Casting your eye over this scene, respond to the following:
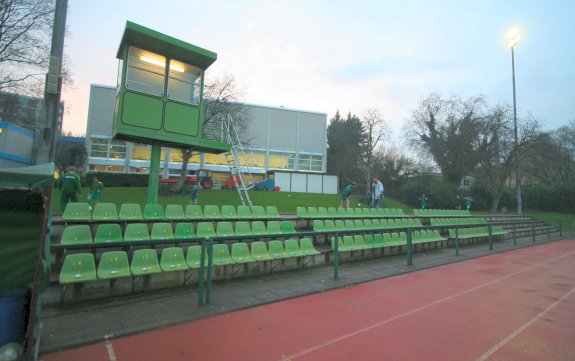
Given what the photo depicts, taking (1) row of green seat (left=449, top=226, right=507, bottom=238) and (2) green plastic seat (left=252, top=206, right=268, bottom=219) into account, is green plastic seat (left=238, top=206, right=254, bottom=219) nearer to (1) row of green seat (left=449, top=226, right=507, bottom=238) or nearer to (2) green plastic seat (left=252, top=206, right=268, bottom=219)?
(2) green plastic seat (left=252, top=206, right=268, bottom=219)

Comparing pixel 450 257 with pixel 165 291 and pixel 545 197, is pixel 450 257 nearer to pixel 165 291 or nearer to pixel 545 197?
pixel 165 291

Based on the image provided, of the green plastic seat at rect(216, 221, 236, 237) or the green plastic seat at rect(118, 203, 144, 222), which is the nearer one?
the green plastic seat at rect(118, 203, 144, 222)

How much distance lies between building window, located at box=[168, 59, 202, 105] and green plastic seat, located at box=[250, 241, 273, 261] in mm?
5193

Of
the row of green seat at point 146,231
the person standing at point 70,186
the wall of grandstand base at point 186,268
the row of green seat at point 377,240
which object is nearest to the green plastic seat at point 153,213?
the wall of grandstand base at point 186,268

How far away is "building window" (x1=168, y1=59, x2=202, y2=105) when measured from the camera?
373 inches

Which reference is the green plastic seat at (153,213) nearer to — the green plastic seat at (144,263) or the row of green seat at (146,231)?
the row of green seat at (146,231)

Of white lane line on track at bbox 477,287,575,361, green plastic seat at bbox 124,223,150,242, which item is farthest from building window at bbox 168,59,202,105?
white lane line on track at bbox 477,287,575,361

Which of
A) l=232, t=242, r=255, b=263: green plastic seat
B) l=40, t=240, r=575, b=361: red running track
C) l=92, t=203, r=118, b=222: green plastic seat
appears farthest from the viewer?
l=92, t=203, r=118, b=222: green plastic seat

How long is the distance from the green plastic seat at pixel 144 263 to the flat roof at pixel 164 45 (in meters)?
6.19

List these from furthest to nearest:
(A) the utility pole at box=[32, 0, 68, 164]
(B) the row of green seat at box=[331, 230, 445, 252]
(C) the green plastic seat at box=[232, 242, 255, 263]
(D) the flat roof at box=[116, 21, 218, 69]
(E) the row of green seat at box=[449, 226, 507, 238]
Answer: (E) the row of green seat at box=[449, 226, 507, 238]
(B) the row of green seat at box=[331, 230, 445, 252]
(D) the flat roof at box=[116, 21, 218, 69]
(C) the green plastic seat at box=[232, 242, 255, 263]
(A) the utility pole at box=[32, 0, 68, 164]

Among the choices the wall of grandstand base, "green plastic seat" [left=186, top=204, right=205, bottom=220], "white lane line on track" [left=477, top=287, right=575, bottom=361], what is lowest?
"white lane line on track" [left=477, top=287, right=575, bottom=361]

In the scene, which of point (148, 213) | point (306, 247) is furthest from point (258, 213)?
point (148, 213)

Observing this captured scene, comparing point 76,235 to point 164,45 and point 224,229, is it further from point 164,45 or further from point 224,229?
point 164,45

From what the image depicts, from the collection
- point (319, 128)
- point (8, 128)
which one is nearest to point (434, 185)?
point (319, 128)
